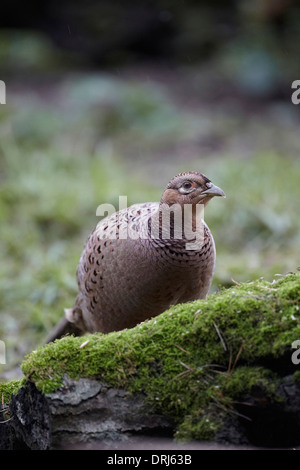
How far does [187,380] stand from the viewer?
101 inches

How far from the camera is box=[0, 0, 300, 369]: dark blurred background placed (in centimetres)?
673

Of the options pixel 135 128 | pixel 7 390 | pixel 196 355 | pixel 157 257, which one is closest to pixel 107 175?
pixel 135 128

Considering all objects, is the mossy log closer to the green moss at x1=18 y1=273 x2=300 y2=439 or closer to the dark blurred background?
the green moss at x1=18 y1=273 x2=300 y2=439

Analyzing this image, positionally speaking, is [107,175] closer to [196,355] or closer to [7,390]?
[7,390]

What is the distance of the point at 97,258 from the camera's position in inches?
148

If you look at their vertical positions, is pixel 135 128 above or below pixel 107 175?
above

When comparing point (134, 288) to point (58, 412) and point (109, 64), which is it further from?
point (109, 64)

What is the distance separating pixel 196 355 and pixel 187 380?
0.11 m

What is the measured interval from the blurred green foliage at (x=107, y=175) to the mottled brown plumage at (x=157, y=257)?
1854mm

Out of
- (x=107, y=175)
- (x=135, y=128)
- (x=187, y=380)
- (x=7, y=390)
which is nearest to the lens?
(x=187, y=380)

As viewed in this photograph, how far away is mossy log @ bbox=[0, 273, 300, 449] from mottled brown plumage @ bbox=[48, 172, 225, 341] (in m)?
0.64
